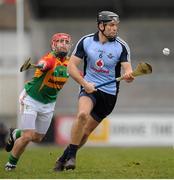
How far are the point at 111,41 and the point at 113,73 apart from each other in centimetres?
47

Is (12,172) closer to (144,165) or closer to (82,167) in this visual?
(82,167)

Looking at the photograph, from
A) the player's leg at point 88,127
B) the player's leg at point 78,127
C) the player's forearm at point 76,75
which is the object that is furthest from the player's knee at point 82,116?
the player's leg at point 88,127

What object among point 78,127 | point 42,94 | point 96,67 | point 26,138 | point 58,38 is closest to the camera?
point 78,127

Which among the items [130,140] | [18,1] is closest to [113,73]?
[130,140]

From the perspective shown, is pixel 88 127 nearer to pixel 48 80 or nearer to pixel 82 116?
pixel 82 116

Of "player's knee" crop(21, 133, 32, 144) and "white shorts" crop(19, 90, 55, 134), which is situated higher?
"white shorts" crop(19, 90, 55, 134)

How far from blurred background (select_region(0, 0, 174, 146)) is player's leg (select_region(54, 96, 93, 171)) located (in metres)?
19.7

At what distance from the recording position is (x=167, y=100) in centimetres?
3506

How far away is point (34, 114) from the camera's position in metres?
11.9

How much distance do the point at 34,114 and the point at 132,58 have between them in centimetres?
2476

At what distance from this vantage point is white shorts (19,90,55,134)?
1183cm

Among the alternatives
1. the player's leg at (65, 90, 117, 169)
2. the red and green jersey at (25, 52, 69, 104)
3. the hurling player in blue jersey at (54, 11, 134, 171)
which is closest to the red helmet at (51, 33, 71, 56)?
the red and green jersey at (25, 52, 69, 104)

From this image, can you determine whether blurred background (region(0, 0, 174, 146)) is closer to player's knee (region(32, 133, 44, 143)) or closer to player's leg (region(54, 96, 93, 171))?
player's knee (region(32, 133, 44, 143))

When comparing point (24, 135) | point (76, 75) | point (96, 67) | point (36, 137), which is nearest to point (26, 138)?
point (24, 135)
